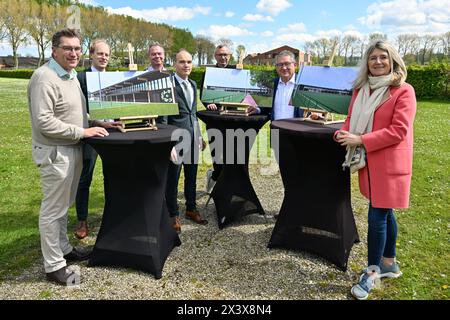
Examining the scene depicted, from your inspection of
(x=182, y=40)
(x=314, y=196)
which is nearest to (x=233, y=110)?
(x=314, y=196)

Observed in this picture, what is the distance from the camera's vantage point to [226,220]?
14.4 feet

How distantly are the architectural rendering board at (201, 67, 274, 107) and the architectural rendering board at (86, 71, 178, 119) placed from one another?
33.3 inches

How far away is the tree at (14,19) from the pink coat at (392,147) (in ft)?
169

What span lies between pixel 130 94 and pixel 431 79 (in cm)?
2171

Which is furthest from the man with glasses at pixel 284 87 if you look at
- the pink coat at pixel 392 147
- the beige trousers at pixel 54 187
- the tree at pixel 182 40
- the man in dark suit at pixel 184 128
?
the tree at pixel 182 40

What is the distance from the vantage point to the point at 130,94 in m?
3.42

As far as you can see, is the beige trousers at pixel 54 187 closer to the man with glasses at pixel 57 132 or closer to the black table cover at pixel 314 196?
the man with glasses at pixel 57 132

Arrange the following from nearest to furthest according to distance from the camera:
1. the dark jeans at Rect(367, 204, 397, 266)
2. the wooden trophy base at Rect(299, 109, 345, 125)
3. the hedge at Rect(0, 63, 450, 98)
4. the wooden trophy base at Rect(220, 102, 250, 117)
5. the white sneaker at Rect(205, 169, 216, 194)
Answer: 1. the dark jeans at Rect(367, 204, 397, 266)
2. the wooden trophy base at Rect(299, 109, 345, 125)
3. the wooden trophy base at Rect(220, 102, 250, 117)
4. the white sneaker at Rect(205, 169, 216, 194)
5. the hedge at Rect(0, 63, 450, 98)

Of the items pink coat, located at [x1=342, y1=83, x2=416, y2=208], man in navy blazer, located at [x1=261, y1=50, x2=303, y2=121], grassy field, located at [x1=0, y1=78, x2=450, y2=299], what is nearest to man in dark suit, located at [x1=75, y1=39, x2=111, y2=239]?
grassy field, located at [x1=0, y1=78, x2=450, y2=299]

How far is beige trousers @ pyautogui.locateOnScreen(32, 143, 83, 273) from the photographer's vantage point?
2900 millimetres

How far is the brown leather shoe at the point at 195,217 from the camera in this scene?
14.8ft

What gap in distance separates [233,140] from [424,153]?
576 cm

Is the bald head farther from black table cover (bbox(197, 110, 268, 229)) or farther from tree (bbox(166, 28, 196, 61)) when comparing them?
tree (bbox(166, 28, 196, 61))
